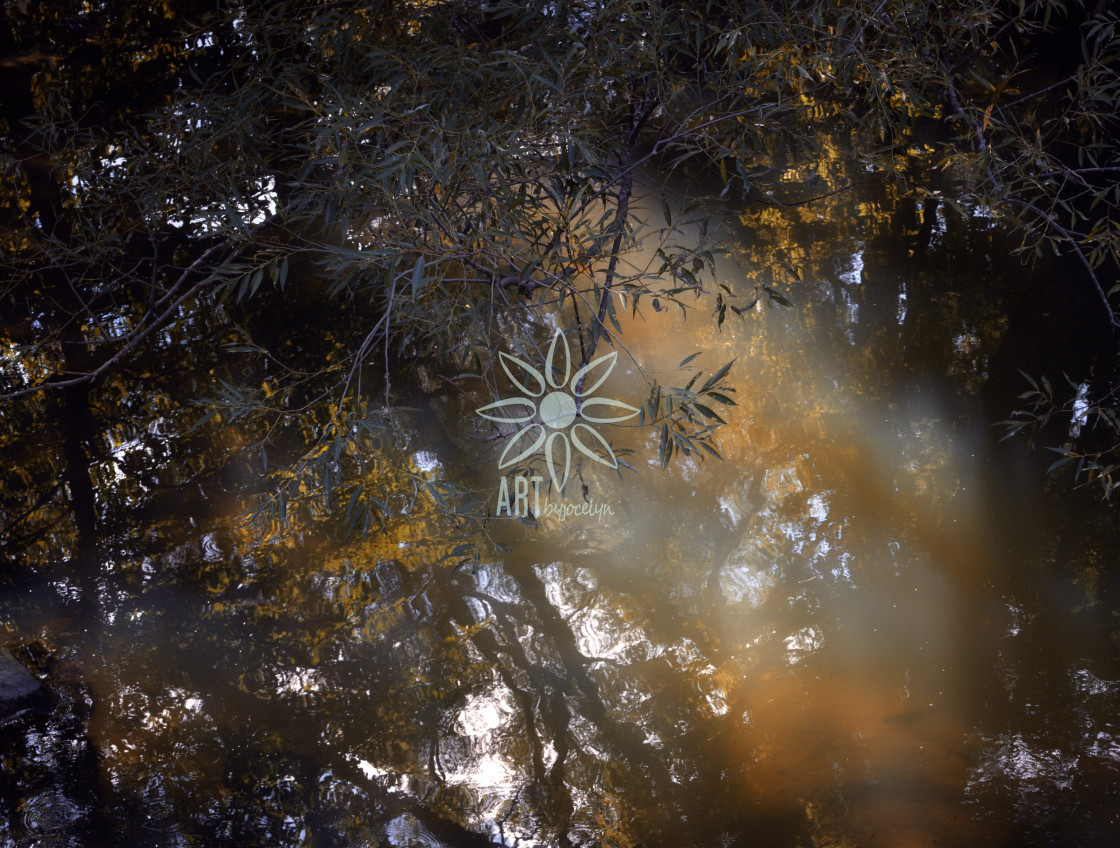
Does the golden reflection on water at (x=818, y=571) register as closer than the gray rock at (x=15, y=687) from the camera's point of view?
Yes

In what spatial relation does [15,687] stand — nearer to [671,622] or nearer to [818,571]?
[671,622]

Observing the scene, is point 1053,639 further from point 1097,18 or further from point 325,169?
point 325,169

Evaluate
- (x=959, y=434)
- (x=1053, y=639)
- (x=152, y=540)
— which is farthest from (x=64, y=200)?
(x=1053, y=639)

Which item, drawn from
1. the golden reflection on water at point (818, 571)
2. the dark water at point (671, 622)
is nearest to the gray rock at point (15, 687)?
the dark water at point (671, 622)

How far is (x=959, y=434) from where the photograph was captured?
241cm

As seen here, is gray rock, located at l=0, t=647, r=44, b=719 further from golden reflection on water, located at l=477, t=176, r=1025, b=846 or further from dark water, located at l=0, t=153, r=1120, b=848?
golden reflection on water, located at l=477, t=176, r=1025, b=846

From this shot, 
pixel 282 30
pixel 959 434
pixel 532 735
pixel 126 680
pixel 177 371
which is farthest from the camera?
pixel 177 371

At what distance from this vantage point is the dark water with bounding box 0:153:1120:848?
6.34 feet

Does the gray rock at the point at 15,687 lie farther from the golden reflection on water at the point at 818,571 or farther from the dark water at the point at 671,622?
the golden reflection on water at the point at 818,571

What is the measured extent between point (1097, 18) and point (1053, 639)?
1657 mm

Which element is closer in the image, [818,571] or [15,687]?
[15,687]

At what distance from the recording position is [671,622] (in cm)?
224

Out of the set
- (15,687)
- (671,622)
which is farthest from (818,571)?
(15,687)

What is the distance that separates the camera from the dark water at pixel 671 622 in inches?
76.0
